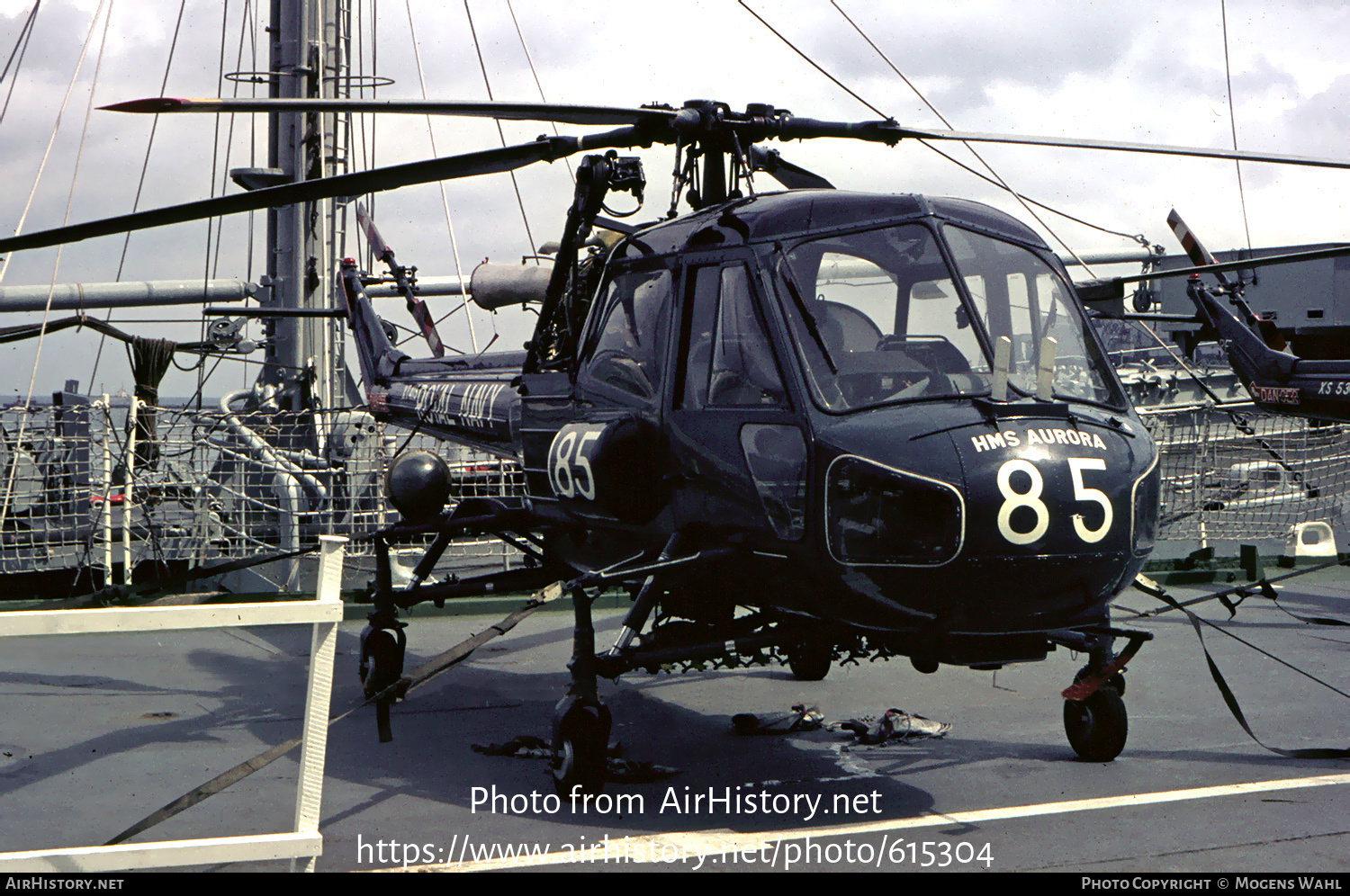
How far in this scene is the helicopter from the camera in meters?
4.91

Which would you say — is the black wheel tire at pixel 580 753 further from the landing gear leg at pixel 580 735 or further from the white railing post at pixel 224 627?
the white railing post at pixel 224 627

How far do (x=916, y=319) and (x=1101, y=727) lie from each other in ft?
8.47

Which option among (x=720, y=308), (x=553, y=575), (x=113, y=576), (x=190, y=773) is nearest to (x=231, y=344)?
(x=113, y=576)

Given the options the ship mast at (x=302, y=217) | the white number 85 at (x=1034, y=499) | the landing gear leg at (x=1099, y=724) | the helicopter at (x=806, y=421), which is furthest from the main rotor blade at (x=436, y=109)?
the ship mast at (x=302, y=217)

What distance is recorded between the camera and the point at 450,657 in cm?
584

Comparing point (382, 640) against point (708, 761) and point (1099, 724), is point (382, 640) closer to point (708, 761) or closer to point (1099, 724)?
point (708, 761)

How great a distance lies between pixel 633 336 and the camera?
6457 millimetres

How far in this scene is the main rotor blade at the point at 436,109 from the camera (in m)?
5.19

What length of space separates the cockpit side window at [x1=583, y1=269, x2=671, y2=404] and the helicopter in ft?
0.06

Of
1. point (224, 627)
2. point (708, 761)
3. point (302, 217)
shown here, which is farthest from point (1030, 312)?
point (302, 217)

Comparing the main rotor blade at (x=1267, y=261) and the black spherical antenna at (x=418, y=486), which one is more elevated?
the main rotor blade at (x=1267, y=261)

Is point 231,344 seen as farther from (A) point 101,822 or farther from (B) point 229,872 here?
(B) point 229,872

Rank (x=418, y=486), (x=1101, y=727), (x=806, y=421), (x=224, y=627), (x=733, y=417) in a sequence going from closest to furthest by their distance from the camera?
(x=224, y=627) → (x=806, y=421) → (x=733, y=417) → (x=1101, y=727) → (x=418, y=486)

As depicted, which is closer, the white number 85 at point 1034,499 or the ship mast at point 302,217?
the white number 85 at point 1034,499
